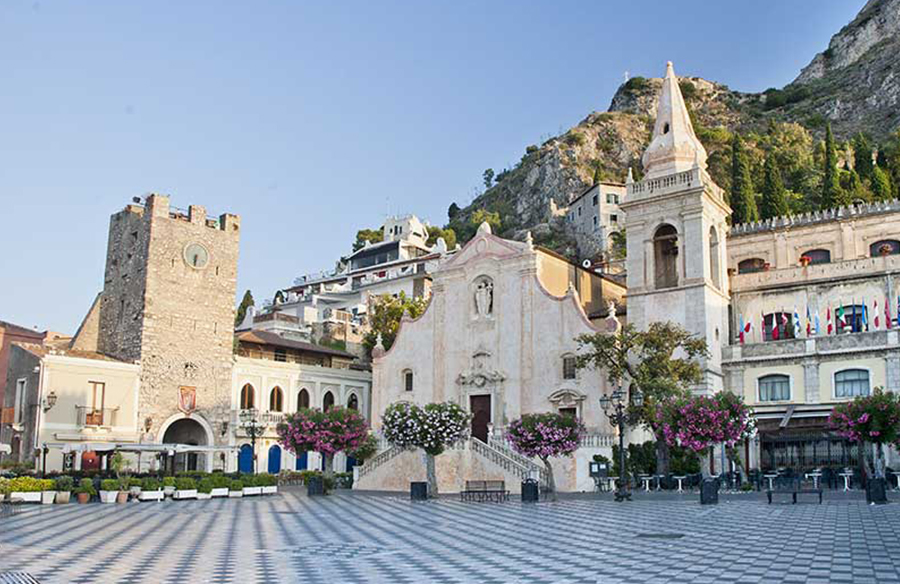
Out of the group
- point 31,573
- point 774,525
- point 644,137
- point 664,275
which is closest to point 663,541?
point 774,525

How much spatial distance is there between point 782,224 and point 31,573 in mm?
47550

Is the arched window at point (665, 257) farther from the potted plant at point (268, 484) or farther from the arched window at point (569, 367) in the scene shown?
the potted plant at point (268, 484)

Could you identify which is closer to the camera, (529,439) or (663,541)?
(663,541)

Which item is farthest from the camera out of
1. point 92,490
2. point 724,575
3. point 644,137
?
point 644,137

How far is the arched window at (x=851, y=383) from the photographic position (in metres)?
43.2

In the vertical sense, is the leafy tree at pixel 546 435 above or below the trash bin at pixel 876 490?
above

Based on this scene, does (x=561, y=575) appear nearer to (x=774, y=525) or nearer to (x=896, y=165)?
(x=774, y=525)

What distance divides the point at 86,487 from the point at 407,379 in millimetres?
23543

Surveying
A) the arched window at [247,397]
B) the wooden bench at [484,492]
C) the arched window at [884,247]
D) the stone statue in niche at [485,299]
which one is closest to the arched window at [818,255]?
the arched window at [884,247]

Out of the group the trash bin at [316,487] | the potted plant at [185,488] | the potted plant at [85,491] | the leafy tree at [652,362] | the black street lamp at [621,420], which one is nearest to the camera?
the black street lamp at [621,420]

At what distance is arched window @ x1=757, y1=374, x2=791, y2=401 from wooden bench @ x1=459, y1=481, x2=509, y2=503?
16341mm

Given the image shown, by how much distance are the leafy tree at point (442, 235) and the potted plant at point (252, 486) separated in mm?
80417

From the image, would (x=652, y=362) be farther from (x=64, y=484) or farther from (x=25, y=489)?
(x=25, y=489)

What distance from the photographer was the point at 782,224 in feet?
172
